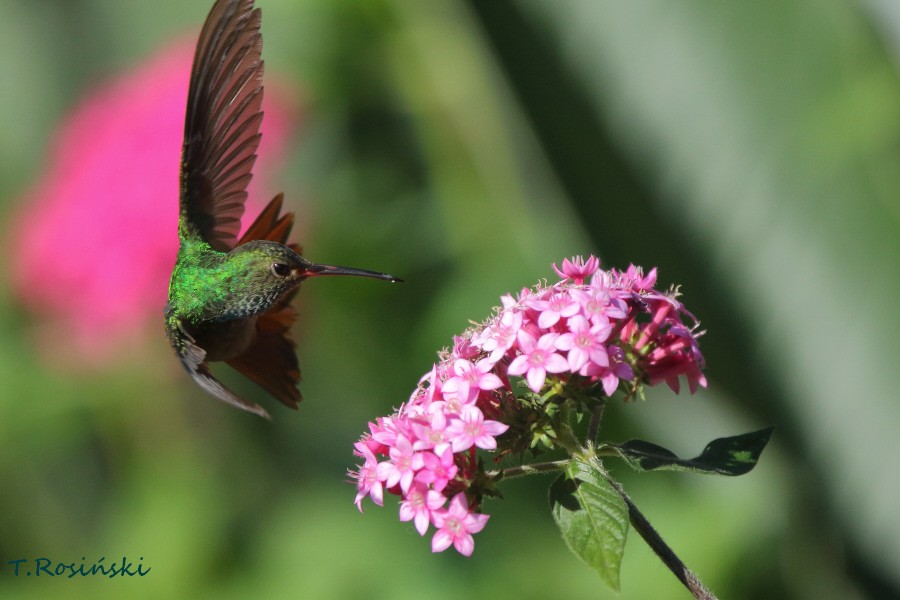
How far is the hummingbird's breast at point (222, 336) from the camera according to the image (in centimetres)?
168

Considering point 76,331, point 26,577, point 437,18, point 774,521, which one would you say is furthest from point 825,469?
point 26,577

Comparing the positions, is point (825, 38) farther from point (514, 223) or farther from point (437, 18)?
A: point (437, 18)

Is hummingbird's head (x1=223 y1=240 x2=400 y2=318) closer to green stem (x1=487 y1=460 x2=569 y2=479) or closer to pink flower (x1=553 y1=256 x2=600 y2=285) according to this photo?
pink flower (x1=553 y1=256 x2=600 y2=285)

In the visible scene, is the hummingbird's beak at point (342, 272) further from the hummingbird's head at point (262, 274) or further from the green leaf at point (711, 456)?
the green leaf at point (711, 456)

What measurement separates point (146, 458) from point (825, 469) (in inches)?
74.7

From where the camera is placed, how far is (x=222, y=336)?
169cm

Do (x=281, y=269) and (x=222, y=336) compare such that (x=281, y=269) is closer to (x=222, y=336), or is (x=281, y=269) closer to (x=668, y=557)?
(x=222, y=336)

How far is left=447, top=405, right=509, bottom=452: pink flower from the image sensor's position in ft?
4.06

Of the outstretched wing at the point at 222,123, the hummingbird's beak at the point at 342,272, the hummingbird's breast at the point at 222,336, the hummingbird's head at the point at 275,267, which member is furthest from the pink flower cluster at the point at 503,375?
the outstretched wing at the point at 222,123

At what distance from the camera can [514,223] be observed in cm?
309

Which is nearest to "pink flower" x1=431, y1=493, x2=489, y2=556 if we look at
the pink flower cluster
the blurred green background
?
the pink flower cluster

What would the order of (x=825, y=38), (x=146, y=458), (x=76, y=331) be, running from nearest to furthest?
(x=825, y=38), (x=76, y=331), (x=146, y=458)

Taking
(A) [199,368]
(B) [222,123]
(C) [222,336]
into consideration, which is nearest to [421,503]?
(A) [199,368]

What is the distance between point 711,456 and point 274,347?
0.81 metres
